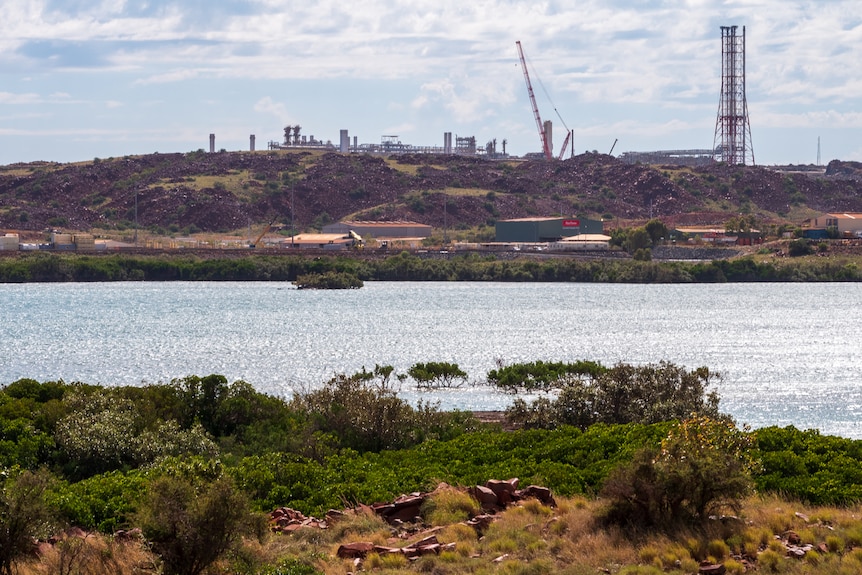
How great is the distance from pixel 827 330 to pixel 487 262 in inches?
2120

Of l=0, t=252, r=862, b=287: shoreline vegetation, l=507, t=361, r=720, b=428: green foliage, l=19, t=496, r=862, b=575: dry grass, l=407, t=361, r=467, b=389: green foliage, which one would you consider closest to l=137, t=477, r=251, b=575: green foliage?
l=19, t=496, r=862, b=575: dry grass

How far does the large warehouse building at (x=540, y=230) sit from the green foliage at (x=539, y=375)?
105748 mm

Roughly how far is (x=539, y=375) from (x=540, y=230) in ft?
361

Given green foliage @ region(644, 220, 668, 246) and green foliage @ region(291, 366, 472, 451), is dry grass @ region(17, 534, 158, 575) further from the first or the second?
green foliage @ region(644, 220, 668, 246)

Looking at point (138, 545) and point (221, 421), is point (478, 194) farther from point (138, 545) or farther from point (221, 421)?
point (138, 545)

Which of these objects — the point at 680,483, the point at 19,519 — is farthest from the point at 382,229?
the point at 19,519

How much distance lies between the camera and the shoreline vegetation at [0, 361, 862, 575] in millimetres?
19234

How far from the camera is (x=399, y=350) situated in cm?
7356

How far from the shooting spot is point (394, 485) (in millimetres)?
24375

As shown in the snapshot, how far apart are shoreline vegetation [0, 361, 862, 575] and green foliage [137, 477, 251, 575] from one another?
1.1 inches

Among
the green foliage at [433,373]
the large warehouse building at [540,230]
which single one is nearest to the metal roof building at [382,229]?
the large warehouse building at [540,230]

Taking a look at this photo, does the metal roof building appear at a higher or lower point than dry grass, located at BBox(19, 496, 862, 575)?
lower

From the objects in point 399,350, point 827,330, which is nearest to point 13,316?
point 399,350

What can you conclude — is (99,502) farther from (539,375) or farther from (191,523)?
(539,375)
